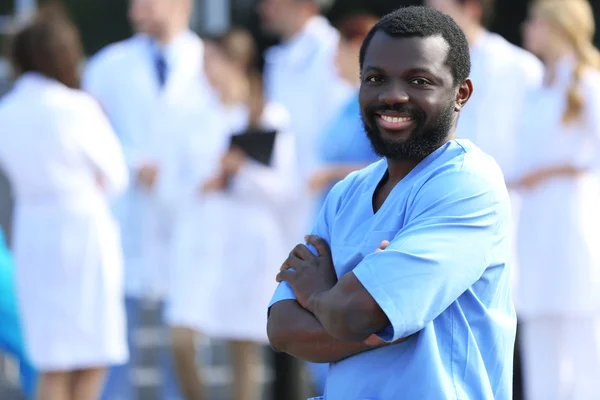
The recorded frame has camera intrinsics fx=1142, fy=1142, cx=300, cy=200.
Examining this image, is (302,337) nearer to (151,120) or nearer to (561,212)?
(561,212)

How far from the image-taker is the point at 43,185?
5016 mm

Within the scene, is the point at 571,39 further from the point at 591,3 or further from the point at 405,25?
the point at 405,25

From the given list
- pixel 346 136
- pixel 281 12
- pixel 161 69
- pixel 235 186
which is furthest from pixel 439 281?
pixel 161 69

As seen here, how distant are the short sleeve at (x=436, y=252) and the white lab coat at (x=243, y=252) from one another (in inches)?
150

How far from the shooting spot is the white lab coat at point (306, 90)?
6.16 metres

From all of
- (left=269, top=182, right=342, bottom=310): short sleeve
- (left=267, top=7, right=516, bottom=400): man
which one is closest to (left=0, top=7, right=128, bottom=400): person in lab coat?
(left=269, top=182, right=342, bottom=310): short sleeve

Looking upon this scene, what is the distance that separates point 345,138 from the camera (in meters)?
4.93

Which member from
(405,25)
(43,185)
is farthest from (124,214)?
(405,25)

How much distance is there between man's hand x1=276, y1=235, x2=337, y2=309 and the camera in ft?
7.52

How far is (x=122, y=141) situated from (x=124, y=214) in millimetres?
432

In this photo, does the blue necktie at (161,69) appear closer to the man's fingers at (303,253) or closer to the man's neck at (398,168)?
the man's fingers at (303,253)

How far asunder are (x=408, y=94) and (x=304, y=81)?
4.24 m

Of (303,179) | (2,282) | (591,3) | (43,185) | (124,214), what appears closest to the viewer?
(43,185)

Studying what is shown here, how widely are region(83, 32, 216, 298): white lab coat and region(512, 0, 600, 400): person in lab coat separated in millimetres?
1902
